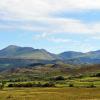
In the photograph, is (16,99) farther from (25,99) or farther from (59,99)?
(59,99)

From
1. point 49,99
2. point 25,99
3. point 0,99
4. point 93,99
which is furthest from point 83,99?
point 0,99

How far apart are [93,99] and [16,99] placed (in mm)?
21320

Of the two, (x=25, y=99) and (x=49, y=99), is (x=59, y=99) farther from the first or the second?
(x=25, y=99)

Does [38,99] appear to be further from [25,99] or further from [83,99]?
[83,99]

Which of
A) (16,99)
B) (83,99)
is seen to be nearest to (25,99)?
(16,99)

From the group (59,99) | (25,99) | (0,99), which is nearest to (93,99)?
(59,99)

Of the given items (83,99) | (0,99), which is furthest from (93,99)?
(0,99)

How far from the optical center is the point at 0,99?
97562mm

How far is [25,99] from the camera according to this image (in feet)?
317

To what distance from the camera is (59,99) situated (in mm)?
96625

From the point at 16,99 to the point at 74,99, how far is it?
16.1 meters

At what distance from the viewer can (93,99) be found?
92312 mm

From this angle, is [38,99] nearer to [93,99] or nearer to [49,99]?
[49,99]

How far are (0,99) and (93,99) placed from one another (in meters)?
25.9
